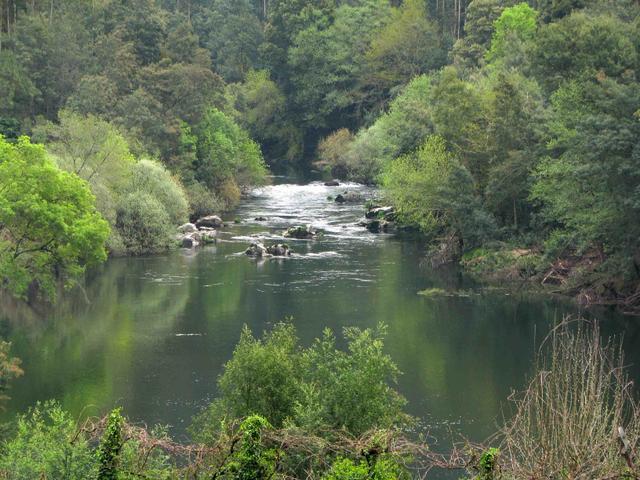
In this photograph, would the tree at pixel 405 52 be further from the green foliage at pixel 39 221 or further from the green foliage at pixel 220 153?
the green foliage at pixel 39 221

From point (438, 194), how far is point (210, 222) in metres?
23.5

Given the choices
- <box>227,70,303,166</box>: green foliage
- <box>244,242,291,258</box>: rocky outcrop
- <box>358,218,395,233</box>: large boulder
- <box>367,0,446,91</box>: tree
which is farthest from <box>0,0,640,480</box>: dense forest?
<box>244,242,291,258</box>: rocky outcrop

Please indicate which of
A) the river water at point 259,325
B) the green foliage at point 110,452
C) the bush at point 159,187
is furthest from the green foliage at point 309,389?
the bush at point 159,187

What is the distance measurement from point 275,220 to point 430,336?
38.3 m

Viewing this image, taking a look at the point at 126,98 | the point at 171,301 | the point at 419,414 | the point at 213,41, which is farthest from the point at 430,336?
the point at 213,41

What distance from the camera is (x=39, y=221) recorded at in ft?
174

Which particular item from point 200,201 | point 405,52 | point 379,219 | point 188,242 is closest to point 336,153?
point 405,52

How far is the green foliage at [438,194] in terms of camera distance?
71125mm

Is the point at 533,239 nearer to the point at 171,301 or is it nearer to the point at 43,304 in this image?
the point at 171,301

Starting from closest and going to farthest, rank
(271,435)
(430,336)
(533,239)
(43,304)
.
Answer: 1. (271,435)
2. (430,336)
3. (43,304)
4. (533,239)

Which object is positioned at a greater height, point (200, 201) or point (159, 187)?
point (159, 187)

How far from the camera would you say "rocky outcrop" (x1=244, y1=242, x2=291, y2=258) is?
2917 inches

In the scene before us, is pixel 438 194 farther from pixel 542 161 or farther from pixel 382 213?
pixel 382 213

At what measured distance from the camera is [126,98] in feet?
294
